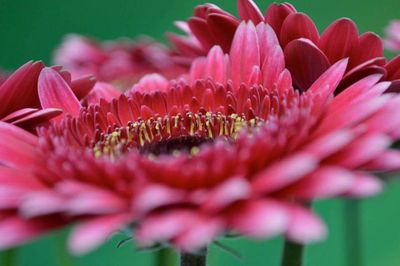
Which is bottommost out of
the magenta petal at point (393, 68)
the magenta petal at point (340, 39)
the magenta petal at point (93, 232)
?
the magenta petal at point (93, 232)

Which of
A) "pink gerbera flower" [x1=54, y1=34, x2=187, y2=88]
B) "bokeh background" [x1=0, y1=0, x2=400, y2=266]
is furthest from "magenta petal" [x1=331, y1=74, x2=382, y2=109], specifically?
"bokeh background" [x1=0, y1=0, x2=400, y2=266]

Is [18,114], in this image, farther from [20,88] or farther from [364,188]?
[364,188]

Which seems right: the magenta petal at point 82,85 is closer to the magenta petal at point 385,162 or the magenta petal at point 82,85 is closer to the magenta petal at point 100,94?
the magenta petal at point 100,94

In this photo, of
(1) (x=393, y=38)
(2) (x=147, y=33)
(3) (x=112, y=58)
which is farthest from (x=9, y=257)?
(2) (x=147, y=33)

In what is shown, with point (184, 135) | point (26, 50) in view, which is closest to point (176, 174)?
point (184, 135)

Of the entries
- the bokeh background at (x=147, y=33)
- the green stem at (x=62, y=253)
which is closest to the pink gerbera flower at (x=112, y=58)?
the bokeh background at (x=147, y=33)
